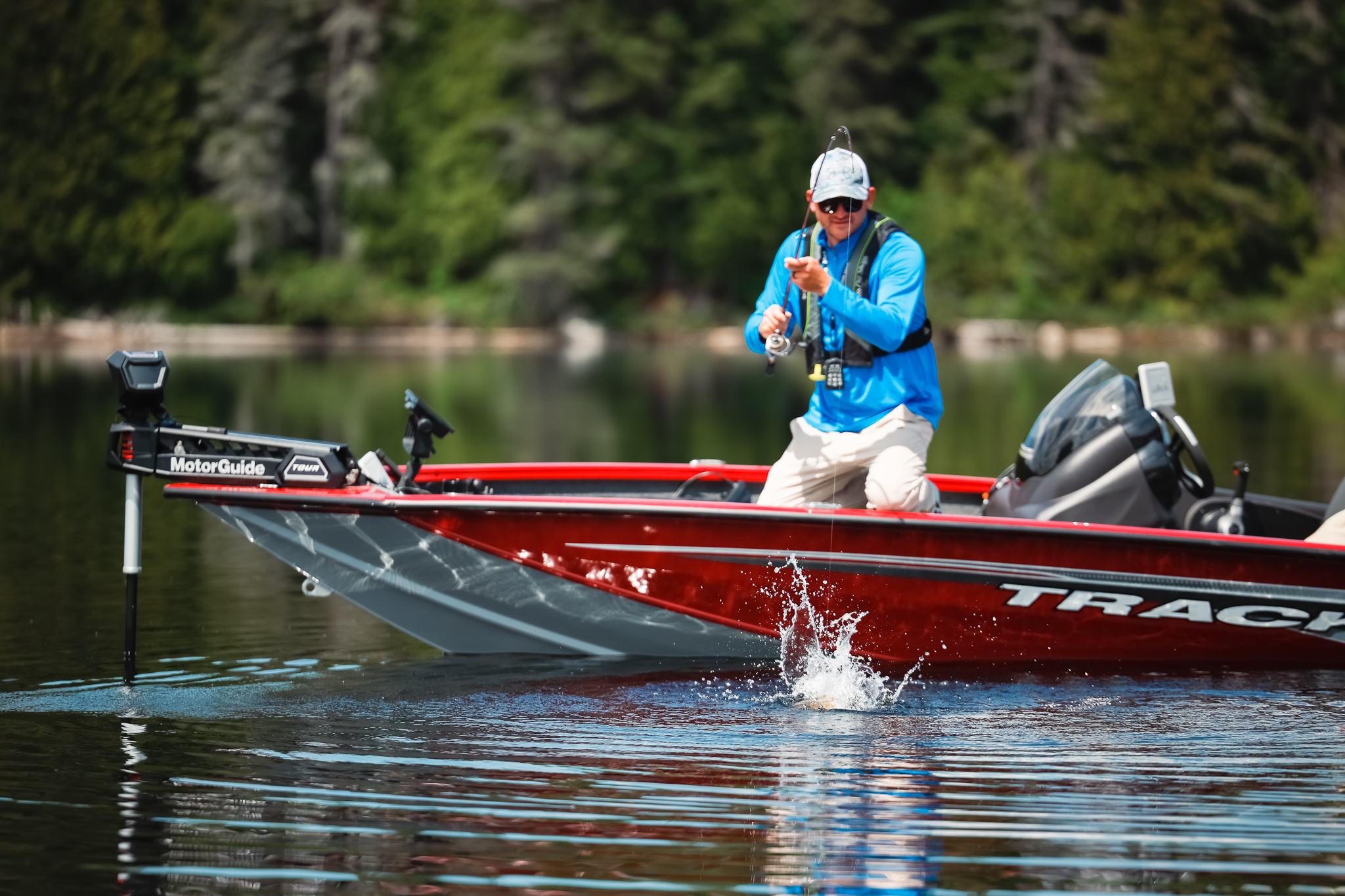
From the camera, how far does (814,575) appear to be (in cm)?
711

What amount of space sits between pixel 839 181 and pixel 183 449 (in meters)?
2.67

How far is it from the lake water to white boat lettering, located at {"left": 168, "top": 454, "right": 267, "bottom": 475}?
2.71 ft

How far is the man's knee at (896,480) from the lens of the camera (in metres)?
6.92

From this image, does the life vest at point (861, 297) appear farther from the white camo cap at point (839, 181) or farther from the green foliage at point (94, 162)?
the green foliage at point (94, 162)

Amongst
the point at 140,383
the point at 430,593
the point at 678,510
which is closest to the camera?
the point at 140,383

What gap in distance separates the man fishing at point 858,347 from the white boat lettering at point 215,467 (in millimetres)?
1948

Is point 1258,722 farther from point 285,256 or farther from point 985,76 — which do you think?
point 985,76

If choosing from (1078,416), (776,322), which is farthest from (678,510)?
(1078,416)

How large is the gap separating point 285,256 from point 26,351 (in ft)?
39.1

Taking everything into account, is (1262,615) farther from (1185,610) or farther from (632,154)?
(632,154)

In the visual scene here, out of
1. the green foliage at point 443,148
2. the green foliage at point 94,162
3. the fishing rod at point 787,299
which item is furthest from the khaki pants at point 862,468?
the green foliage at point 443,148

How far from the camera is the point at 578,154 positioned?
52.4 meters

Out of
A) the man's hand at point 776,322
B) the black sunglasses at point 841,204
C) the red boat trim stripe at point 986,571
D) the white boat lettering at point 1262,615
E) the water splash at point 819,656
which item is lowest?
the water splash at point 819,656

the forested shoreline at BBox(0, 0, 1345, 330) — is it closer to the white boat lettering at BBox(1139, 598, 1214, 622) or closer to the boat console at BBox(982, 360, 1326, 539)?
the boat console at BBox(982, 360, 1326, 539)
